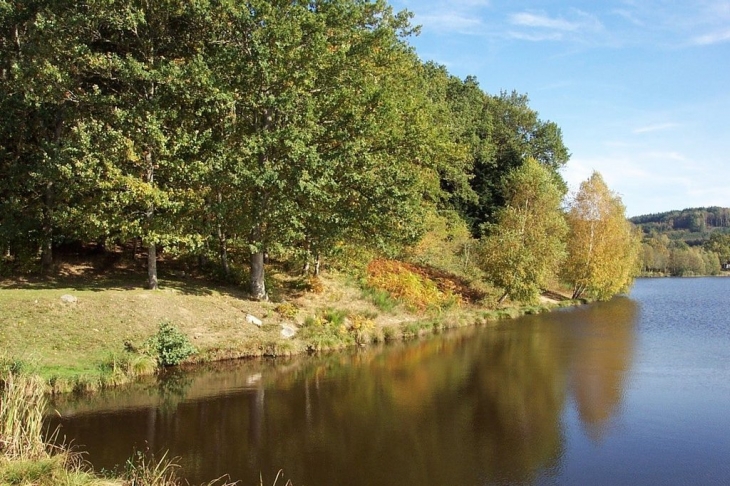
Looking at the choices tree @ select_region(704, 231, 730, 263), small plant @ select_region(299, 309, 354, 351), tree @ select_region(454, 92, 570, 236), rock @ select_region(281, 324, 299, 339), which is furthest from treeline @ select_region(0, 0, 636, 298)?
tree @ select_region(704, 231, 730, 263)

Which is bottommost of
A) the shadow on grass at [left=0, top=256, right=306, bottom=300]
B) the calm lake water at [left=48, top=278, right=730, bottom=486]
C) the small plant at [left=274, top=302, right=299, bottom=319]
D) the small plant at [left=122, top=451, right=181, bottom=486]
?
the calm lake water at [left=48, top=278, right=730, bottom=486]

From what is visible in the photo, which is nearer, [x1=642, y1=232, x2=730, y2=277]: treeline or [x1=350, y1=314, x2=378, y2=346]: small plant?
[x1=350, y1=314, x2=378, y2=346]: small plant

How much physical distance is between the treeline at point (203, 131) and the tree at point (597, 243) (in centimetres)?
2403

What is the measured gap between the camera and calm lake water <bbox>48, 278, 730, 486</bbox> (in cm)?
1138

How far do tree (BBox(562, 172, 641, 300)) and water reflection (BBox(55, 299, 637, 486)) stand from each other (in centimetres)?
2409

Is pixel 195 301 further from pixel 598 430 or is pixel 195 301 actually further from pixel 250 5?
pixel 598 430

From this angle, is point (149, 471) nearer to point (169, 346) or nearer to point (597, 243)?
point (169, 346)

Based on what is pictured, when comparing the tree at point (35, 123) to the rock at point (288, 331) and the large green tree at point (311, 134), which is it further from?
the rock at point (288, 331)

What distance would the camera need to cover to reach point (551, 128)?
6644cm

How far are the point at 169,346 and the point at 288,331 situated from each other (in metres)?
5.28

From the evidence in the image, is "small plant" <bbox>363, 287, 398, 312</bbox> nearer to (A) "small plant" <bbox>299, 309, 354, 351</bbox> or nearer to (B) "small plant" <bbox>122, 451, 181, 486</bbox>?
(A) "small plant" <bbox>299, 309, 354, 351</bbox>

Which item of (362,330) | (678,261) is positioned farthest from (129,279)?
(678,261)

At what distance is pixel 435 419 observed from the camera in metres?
14.5

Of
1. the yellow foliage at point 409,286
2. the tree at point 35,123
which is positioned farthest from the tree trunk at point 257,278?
the tree at point 35,123
